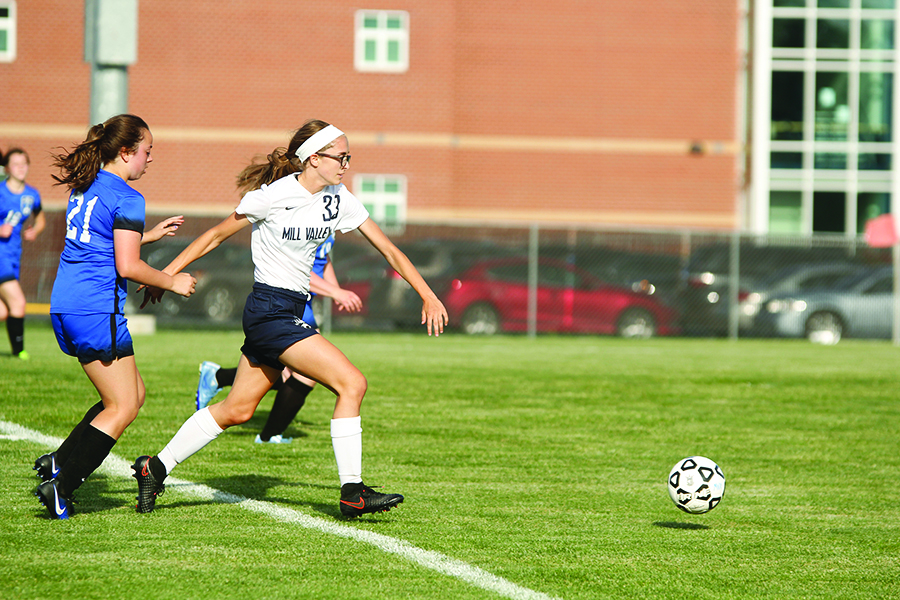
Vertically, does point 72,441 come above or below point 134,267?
below

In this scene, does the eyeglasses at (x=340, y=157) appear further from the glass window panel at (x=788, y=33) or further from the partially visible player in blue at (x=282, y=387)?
the glass window panel at (x=788, y=33)

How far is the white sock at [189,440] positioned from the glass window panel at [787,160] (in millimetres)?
28156

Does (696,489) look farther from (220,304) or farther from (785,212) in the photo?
→ (785,212)

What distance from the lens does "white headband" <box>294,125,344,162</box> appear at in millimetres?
5586

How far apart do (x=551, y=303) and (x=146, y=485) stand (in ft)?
53.9

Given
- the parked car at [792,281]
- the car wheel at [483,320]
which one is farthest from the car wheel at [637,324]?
the car wheel at [483,320]

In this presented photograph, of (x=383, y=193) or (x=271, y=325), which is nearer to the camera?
(x=271, y=325)

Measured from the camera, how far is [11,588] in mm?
4215

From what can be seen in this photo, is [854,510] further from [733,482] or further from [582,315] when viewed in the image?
A: [582,315]

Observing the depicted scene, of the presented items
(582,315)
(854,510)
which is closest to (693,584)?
(854,510)

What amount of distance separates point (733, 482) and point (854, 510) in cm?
97

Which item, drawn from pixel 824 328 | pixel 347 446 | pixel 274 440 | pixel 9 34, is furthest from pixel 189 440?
pixel 9 34

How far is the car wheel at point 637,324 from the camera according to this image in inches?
868

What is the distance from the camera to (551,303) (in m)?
21.6
